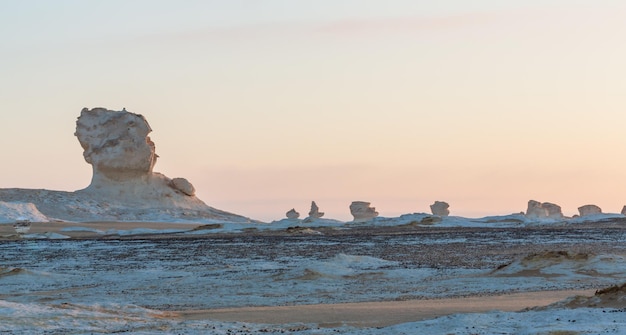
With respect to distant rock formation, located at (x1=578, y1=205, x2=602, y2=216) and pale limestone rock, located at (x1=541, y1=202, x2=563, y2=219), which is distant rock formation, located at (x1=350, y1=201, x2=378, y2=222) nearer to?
pale limestone rock, located at (x1=541, y1=202, x2=563, y2=219)

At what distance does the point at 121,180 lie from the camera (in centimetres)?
9231

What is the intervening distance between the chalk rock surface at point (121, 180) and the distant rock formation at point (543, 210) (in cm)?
3189

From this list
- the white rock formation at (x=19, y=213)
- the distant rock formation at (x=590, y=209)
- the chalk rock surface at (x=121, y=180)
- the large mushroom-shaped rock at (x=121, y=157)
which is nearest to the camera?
the white rock formation at (x=19, y=213)

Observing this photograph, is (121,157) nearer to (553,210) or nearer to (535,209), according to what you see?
(535,209)

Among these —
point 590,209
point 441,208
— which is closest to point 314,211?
point 441,208

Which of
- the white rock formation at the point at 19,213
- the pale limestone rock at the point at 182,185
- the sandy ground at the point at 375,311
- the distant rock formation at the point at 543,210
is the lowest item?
the sandy ground at the point at 375,311

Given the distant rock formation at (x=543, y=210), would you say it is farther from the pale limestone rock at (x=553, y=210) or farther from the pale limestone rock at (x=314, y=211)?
the pale limestone rock at (x=314, y=211)

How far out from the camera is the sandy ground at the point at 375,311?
659 inches

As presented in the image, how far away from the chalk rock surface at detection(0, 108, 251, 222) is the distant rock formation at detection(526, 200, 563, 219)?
105 feet

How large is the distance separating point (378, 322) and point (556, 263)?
468 inches

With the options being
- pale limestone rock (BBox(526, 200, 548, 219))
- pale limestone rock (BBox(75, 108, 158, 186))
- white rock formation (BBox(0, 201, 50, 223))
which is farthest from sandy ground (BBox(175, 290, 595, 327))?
pale limestone rock (BBox(526, 200, 548, 219))

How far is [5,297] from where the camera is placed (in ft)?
79.4

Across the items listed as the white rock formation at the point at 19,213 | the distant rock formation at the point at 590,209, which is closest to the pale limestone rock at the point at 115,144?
the white rock formation at the point at 19,213

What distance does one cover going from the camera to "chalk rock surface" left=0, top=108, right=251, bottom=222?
291 ft
